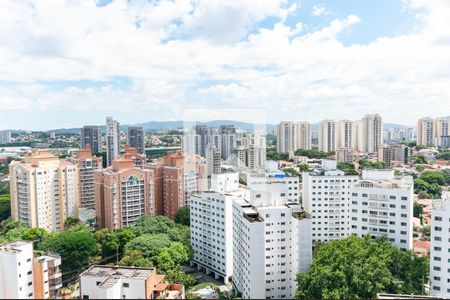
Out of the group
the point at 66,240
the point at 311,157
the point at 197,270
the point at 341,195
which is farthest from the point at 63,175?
the point at 311,157

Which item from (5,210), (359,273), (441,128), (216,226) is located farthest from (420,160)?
(5,210)

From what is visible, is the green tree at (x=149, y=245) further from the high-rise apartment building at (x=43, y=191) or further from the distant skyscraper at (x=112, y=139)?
the distant skyscraper at (x=112, y=139)

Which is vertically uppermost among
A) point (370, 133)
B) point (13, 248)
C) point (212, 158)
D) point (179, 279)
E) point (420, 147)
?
point (370, 133)

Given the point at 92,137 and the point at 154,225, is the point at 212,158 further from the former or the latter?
the point at 92,137

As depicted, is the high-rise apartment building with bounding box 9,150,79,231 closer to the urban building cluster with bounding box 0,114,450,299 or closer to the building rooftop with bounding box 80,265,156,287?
the urban building cluster with bounding box 0,114,450,299

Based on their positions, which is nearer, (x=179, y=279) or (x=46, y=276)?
(x=46, y=276)

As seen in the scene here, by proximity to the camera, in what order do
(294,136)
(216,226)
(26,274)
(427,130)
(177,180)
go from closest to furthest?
1. (26,274)
2. (216,226)
3. (177,180)
4. (294,136)
5. (427,130)
